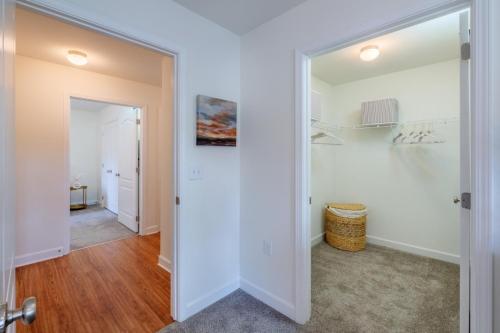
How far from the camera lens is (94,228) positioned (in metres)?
→ 4.03

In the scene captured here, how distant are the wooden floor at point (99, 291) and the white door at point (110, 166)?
2.18m

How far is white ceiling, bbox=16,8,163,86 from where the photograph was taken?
207cm

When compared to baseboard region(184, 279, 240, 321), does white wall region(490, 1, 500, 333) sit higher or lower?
higher

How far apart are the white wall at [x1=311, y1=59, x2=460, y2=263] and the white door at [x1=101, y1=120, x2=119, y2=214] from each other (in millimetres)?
4231

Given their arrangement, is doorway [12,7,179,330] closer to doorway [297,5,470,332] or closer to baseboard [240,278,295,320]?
baseboard [240,278,295,320]

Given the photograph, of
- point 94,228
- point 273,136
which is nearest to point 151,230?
point 94,228

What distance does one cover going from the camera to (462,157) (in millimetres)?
1233

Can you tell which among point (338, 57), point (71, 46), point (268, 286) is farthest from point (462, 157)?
point (71, 46)

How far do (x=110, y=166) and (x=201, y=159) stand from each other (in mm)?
4488

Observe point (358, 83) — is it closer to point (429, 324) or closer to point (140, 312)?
point (429, 324)

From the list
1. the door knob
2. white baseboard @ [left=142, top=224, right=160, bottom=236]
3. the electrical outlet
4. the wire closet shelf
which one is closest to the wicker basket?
the wire closet shelf

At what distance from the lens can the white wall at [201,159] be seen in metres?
1.66

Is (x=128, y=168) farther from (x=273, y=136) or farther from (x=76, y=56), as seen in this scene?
(x=273, y=136)

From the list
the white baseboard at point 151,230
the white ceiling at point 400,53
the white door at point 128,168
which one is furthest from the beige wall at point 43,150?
the white ceiling at point 400,53
